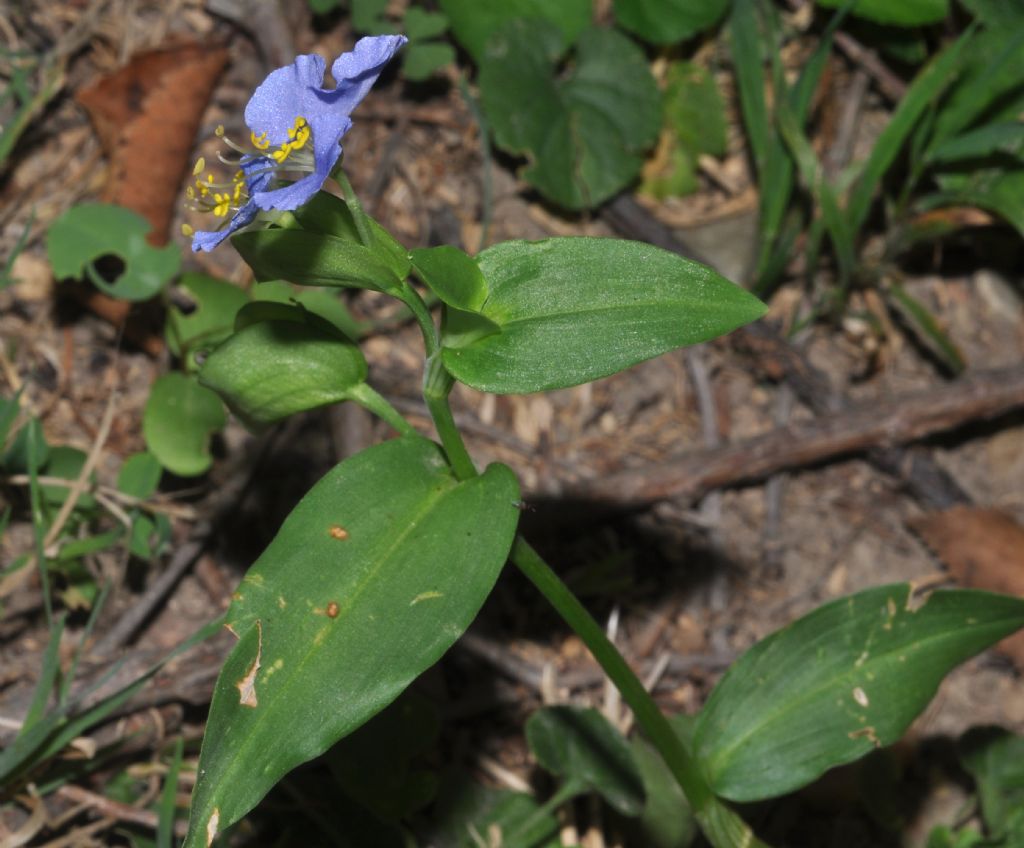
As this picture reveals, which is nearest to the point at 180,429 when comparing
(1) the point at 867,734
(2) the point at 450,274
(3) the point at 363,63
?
(2) the point at 450,274

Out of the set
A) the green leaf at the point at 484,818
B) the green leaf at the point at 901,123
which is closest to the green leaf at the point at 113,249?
the green leaf at the point at 484,818

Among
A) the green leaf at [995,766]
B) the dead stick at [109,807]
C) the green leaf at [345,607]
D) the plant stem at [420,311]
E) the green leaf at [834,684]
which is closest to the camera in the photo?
the green leaf at [345,607]

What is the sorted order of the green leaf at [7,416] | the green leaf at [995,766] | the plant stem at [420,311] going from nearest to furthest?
the plant stem at [420,311] → the green leaf at [7,416] → the green leaf at [995,766]

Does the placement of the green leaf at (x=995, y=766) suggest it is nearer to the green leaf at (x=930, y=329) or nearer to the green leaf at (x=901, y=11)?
the green leaf at (x=930, y=329)

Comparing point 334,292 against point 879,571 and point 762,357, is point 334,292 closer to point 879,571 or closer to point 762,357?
point 762,357

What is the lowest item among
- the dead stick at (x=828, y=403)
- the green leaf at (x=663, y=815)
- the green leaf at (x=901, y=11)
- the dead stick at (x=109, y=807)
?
the green leaf at (x=663, y=815)

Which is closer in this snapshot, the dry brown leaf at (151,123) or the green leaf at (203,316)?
the green leaf at (203,316)

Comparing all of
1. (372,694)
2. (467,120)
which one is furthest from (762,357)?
(372,694)
